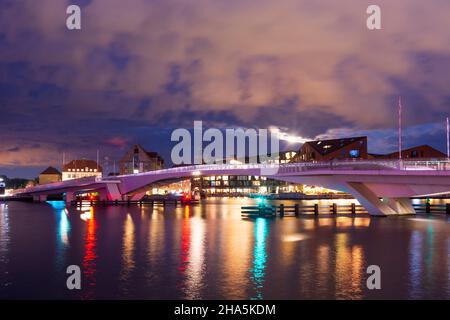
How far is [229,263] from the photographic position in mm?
25000

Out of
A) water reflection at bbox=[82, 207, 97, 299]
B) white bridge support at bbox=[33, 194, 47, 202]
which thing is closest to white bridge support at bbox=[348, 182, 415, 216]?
water reflection at bbox=[82, 207, 97, 299]

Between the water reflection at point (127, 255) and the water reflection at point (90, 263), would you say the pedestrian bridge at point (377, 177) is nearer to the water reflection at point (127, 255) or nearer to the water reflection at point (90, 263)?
the water reflection at point (127, 255)

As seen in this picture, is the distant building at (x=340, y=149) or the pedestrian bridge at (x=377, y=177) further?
the distant building at (x=340, y=149)

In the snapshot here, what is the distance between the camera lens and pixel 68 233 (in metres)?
41.2

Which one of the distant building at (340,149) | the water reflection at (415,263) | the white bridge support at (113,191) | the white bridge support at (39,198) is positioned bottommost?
the water reflection at (415,263)

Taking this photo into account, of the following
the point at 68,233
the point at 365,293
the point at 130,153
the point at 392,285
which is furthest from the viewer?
the point at 130,153

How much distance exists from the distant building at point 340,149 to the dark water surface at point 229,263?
379ft

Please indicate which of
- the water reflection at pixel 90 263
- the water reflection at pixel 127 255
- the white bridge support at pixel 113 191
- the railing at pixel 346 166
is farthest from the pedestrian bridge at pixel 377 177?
the white bridge support at pixel 113 191

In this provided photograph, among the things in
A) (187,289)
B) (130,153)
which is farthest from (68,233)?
(130,153)

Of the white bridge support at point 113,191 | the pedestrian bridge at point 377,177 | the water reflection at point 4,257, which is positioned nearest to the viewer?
A: the water reflection at point 4,257

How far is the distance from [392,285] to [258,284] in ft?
16.8

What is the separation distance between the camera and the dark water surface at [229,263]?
1898 centimetres

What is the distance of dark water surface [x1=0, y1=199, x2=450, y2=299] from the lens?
62.3 feet
